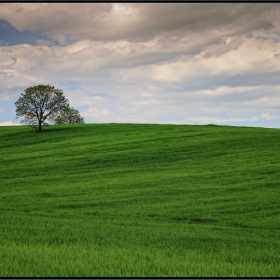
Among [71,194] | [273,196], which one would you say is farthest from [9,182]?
[273,196]

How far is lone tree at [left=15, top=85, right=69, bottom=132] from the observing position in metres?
59.9

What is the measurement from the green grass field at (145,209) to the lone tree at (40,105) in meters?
17.6

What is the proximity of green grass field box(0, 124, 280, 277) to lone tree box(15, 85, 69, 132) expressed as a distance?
57.6ft

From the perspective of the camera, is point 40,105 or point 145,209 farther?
point 40,105

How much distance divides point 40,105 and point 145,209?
46.8 m

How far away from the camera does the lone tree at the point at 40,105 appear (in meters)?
59.9

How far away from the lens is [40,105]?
198 feet

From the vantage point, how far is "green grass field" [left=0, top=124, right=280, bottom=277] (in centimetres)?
855

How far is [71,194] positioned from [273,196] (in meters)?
11.5

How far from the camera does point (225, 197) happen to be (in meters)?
19.8

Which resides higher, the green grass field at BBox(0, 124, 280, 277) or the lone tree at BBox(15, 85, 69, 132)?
the lone tree at BBox(15, 85, 69, 132)

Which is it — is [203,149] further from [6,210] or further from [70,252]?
[70,252]

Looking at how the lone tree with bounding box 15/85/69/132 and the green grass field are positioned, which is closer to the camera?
the green grass field

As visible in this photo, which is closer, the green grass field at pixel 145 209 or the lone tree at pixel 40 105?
the green grass field at pixel 145 209
